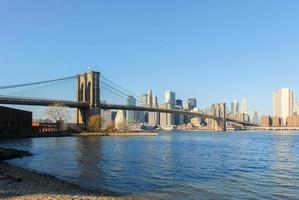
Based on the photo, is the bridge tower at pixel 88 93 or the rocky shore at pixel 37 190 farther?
the bridge tower at pixel 88 93

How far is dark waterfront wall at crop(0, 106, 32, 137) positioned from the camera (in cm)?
8650

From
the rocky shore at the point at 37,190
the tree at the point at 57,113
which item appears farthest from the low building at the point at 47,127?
the rocky shore at the point at 37,190

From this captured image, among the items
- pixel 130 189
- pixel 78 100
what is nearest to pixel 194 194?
pixel 130 189

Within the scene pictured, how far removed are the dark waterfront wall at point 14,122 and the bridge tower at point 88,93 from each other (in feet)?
91.5

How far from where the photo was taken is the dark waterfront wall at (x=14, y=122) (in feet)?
284

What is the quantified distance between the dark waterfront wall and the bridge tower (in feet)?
91.5

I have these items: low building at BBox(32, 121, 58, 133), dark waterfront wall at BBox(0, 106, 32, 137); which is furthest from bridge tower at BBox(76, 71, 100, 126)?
dark waterfront wall at BBox(0, 106, 32, 137)

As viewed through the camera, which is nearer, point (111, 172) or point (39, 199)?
point (39, 199)

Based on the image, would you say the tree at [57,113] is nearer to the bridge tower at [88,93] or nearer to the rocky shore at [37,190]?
the bridge tower at [88,93]

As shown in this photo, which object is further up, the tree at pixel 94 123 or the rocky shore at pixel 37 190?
the tree at pixel 94 123

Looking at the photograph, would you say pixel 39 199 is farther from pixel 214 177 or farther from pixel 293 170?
pixel 293 170

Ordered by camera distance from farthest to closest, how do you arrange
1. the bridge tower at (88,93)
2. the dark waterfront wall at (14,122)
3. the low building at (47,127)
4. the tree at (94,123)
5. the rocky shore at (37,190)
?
the bridge tower at (88,93) < the tree at (94,123) < the low building at (47,127) < the dark waterfront wall at (14,122) < the rocky shore at (37,190)

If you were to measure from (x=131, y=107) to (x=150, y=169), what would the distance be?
103765mm

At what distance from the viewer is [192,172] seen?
1307 inches
